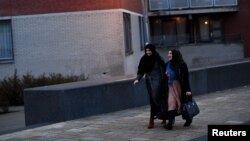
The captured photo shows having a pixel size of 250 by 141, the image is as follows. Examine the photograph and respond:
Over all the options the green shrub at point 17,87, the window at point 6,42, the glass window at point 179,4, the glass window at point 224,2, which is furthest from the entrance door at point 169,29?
the green shrub at point 17,87

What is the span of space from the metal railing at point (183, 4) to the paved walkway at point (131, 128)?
2964 cm

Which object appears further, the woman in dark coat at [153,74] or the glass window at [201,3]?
the glass window at [201,3]

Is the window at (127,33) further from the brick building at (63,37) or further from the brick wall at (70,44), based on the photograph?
the brick wall at (70,44)

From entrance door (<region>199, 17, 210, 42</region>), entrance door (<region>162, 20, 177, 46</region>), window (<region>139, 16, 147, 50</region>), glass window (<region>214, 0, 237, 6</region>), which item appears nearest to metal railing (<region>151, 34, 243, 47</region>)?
entrance door (<region>199, 17, 210, 42</region>)

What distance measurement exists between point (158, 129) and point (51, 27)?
18849 mm

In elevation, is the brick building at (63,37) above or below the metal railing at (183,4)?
below

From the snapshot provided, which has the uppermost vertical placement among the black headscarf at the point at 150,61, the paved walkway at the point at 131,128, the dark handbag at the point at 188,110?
the black headscarf at the point at 150,61

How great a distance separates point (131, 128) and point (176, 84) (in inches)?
51.7

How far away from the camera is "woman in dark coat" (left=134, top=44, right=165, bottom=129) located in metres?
11.1

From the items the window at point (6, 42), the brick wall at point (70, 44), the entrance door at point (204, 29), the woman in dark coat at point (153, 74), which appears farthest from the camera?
the entrance door at point (204, 29)

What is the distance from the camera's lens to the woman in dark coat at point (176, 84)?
11.0 metres

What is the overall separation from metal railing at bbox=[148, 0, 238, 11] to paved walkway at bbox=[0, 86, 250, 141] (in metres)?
29.6

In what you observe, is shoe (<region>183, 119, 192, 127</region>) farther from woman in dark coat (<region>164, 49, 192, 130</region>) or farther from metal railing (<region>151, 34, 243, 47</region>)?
metal railing (<region>151, 34, 243, 47</region>)

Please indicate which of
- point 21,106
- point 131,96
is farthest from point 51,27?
point 131,96
